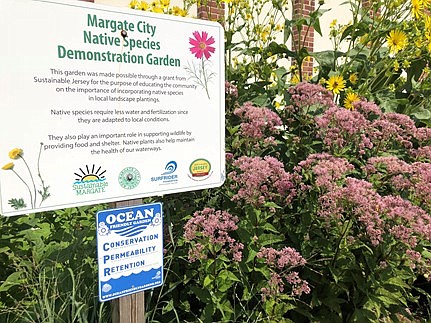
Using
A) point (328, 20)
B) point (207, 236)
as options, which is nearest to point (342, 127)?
point (207, 236)

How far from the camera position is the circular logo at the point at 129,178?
190 centimetres

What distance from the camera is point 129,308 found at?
2039mm

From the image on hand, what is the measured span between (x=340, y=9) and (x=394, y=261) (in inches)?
276

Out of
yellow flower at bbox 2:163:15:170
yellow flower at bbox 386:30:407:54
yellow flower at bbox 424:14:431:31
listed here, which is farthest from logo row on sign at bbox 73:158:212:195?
yellow flower at bbox 424:14:431:31

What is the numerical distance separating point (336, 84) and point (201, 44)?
4.40 ft

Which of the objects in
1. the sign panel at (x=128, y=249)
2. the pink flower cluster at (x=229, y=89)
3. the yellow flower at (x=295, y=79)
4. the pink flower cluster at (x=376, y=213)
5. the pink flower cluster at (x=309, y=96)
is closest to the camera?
the sign panel at (x=128, y=249)

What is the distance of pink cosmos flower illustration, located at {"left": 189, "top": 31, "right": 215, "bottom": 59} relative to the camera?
84.4 inches

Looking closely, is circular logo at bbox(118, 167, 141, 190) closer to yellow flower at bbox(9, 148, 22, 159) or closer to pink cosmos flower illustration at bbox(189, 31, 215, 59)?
yellow flower at bbox(9, 148, 22, 159)

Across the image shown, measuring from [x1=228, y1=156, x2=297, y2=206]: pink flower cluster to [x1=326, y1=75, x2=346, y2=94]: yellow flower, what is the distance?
0.97 metres

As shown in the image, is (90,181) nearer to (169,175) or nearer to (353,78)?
(169,175)

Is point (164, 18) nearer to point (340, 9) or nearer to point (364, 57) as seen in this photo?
point (364, 57)

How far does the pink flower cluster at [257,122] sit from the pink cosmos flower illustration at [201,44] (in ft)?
1.51

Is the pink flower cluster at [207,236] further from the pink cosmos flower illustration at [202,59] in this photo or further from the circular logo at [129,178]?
the pink cosmos flower illustration at [202,59]

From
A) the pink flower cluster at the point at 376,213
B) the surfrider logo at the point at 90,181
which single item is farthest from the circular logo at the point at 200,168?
the pink flower cluster at the point at 376,213
